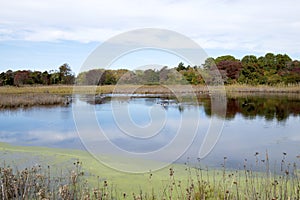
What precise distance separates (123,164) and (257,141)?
321 centimetres

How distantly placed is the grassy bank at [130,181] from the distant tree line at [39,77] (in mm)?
24869

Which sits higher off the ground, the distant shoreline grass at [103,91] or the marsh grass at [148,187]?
the distant shoreline grass at [103,91]

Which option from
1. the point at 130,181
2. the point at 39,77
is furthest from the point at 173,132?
the point at 39,77

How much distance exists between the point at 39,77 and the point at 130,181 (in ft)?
93.2

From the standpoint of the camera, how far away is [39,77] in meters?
30.7

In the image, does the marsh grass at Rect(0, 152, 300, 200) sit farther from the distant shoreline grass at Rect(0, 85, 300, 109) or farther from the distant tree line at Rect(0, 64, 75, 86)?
the distant tree line at Rect(0, 64, 75, 86)

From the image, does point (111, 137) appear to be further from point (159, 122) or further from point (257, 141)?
point (257, 141)

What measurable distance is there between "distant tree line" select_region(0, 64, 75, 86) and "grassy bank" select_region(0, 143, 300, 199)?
81.6 feet

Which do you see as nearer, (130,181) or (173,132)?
(130,181)

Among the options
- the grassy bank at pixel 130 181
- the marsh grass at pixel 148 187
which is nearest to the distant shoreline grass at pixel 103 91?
the grassy bank at pixel 130 181

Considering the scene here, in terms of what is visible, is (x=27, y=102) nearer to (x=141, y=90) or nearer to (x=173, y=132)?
(x=141, y=90)

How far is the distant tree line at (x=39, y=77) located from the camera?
29719mm

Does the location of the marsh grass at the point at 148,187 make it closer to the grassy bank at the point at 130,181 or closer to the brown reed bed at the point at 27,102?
the grassy bank at the point at 130,181

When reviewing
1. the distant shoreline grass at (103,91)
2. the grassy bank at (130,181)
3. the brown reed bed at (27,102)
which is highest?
the distant shoreline grass at (103,91)
